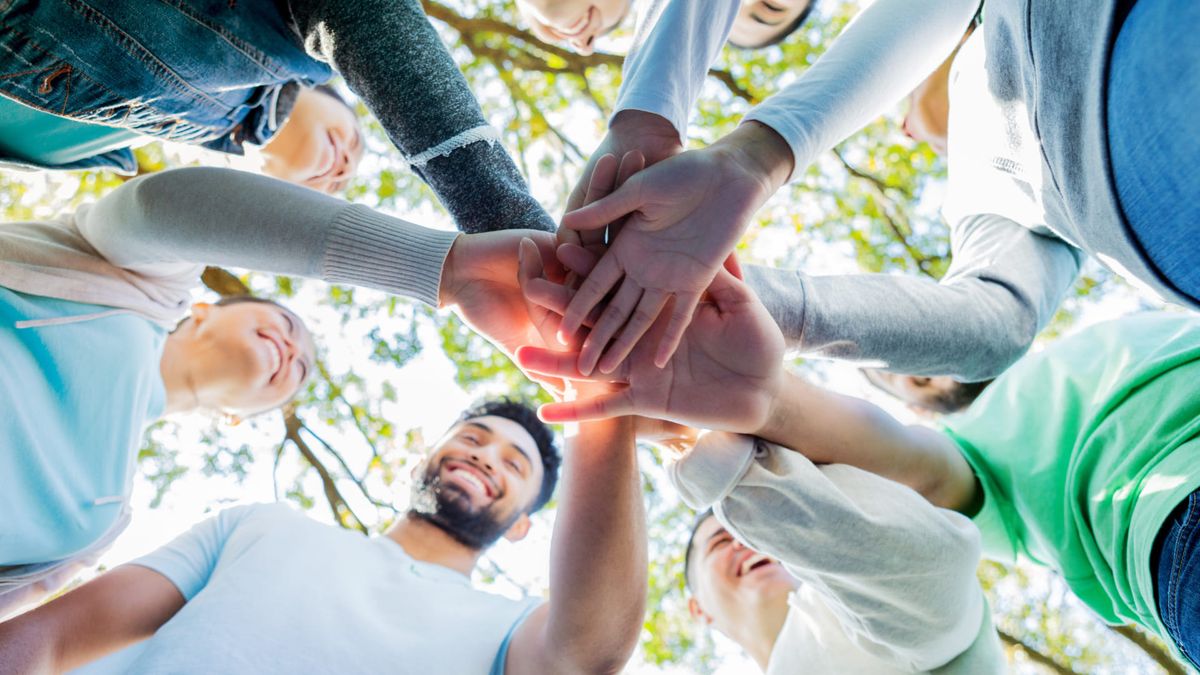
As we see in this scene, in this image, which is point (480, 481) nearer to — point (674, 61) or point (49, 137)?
point (49, 137)

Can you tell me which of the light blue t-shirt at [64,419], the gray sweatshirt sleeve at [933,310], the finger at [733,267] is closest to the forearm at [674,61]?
the finger at [733,267]

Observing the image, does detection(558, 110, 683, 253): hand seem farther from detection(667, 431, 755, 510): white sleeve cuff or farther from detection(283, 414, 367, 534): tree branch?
detection(283, 414, 367, 534): tree branch

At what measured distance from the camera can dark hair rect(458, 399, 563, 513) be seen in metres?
3.97

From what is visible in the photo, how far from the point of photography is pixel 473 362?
17.8ft

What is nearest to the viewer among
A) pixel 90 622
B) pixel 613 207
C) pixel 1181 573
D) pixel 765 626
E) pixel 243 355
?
pixel 1181 573

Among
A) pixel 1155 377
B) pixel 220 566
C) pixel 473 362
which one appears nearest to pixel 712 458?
pixel 1155 377

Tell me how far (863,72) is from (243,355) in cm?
281

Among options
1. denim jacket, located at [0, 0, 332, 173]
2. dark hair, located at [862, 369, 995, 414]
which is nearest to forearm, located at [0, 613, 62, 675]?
denim jacket, located at [0, 0, 332, 173]

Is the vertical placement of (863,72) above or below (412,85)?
above

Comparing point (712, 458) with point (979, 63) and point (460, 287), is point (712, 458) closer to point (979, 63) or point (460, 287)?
point (460, 287)

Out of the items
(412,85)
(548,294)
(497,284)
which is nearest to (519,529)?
(497,284)

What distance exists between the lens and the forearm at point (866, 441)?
65.9 inches

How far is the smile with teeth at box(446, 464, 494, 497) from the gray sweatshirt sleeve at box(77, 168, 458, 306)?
2.02 meters

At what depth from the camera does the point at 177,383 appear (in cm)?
290
